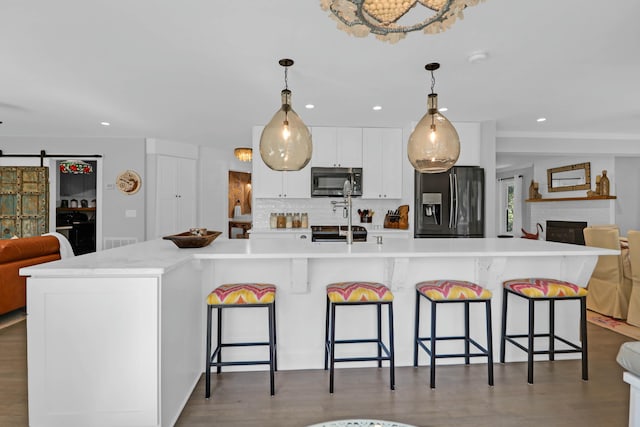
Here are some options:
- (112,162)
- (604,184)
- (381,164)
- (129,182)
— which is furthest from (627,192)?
(112,162)

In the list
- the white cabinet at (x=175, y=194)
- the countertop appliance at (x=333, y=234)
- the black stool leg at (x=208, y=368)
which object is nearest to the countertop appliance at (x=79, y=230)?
the white cabinet at (x=175, y=194)

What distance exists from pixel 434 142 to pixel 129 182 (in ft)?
17.1

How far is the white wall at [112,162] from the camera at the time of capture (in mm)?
5742

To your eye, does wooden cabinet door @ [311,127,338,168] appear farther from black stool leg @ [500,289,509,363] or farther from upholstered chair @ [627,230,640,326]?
upholstered chair @ [627,230,640,326]

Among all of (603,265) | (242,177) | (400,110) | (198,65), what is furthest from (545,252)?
(242,177)

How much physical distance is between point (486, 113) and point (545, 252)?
2549 mm

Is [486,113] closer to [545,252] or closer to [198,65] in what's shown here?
[545,252]

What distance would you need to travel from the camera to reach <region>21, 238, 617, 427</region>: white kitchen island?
1.63 metres

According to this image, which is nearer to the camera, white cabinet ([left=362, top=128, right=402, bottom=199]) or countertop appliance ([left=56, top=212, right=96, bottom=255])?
white cabinet ([left=362, top=128, right=402, bottom=199])

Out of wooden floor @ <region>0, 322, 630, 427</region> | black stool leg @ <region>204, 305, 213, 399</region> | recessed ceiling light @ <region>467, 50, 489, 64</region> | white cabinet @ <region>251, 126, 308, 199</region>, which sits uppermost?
recessed ceiling light @ <region>467, 50, 489, 64</region>

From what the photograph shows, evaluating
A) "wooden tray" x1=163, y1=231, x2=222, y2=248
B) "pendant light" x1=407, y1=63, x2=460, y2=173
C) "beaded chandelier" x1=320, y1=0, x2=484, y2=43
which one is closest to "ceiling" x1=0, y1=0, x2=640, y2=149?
"pendant light" x1=407, y1=63, x2=460, y2=173

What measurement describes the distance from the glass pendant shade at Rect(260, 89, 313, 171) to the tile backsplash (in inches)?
113

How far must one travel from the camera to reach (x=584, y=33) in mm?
2396

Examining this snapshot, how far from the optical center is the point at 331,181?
4.86 metres
